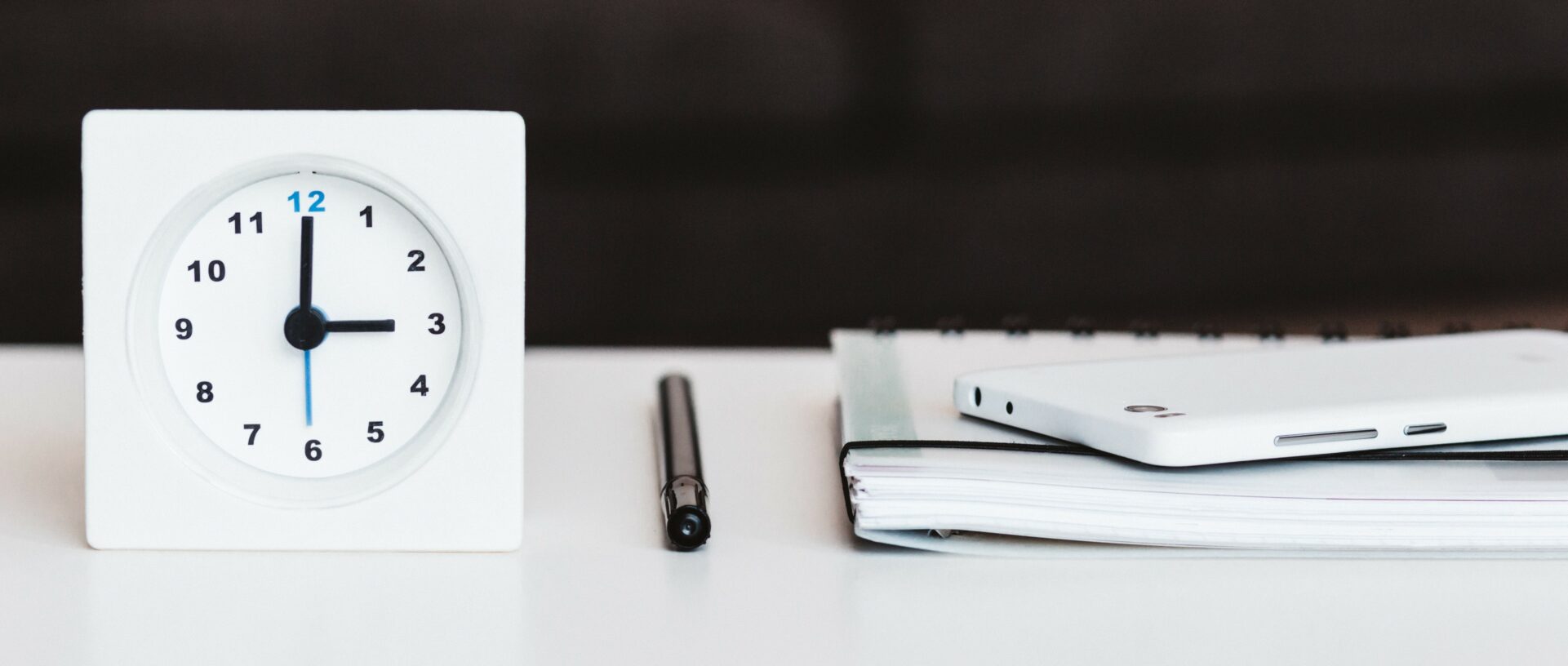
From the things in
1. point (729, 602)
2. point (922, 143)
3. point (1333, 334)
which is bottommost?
point (729, 602)

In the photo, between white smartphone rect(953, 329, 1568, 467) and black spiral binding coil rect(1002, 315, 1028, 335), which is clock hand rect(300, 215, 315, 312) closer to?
white smartphone rect(953, 329, 1568, 467)

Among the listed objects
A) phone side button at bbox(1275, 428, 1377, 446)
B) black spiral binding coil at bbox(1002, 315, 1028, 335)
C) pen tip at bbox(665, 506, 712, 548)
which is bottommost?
pen tip at bbox(665, 506, 712, 548)

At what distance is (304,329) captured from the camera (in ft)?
1.80

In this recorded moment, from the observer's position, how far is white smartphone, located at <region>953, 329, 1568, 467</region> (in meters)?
0.56

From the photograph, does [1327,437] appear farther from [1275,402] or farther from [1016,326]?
[1016,326]

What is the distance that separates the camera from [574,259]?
1.87 m

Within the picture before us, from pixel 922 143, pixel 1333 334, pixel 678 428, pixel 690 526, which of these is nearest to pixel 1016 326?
pixel 1333 334

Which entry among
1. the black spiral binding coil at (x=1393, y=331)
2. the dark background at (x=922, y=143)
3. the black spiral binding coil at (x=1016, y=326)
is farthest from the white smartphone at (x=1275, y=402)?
the dark background at (x=922, y=143)

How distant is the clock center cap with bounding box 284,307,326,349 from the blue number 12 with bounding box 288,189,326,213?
0.13 feet

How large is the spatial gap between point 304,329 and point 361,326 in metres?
0.02

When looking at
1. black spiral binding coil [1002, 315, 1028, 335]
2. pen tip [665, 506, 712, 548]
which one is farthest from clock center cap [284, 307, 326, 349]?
black spiral binding coil [1002, 315, 1028, 335]

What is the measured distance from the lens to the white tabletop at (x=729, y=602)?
457 mm

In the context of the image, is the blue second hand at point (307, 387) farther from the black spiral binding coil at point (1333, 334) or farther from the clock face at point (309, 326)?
the black spiral binding coil at point (1333, 334)

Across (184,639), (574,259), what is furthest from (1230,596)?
(574,259)
